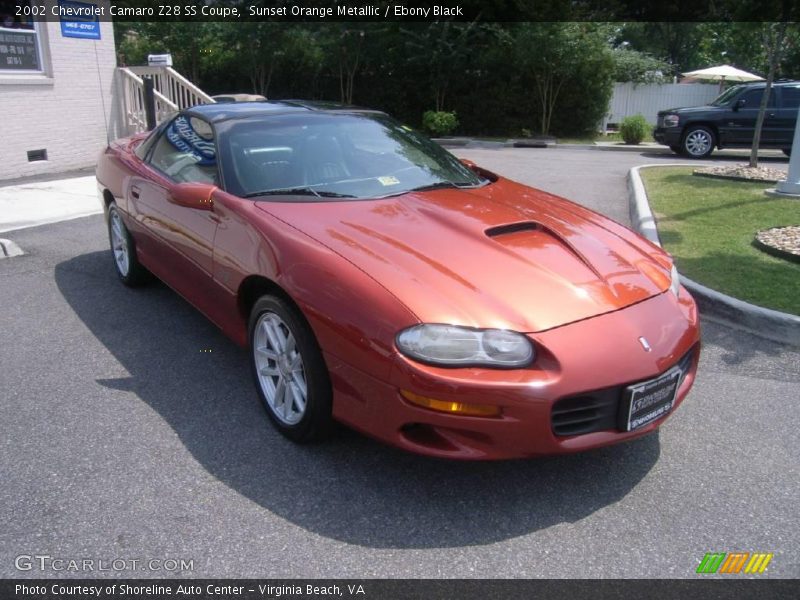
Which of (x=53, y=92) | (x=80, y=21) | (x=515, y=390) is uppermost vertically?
(x=80, y=21)

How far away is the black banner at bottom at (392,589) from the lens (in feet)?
7.76

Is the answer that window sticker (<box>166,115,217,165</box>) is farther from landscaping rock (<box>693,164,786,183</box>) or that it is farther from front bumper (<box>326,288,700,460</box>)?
landscaping rock (<box>693,164,786,183</box>)

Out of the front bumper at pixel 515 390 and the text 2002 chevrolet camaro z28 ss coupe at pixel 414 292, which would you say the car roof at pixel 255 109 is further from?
the front bumper at pixel 515 390

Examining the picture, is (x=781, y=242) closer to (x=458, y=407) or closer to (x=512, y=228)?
(x=512, y=228)

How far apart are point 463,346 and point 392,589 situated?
2.90ft

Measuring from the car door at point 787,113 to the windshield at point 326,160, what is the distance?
13577 mm

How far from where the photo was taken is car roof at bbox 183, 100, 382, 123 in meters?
4.38

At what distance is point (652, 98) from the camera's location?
2388 centimetres

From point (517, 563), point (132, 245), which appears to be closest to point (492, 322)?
point (517, 563)

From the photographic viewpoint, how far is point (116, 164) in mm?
5410

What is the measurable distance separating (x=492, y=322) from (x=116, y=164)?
3852mm

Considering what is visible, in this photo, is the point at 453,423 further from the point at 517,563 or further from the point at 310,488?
the point at 310,488

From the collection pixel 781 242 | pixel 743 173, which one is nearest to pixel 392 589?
pixel 781 242

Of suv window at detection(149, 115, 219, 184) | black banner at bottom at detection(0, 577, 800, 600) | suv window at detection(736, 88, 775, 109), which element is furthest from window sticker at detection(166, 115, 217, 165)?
suv window at detection(736, 88, 775, 109)
